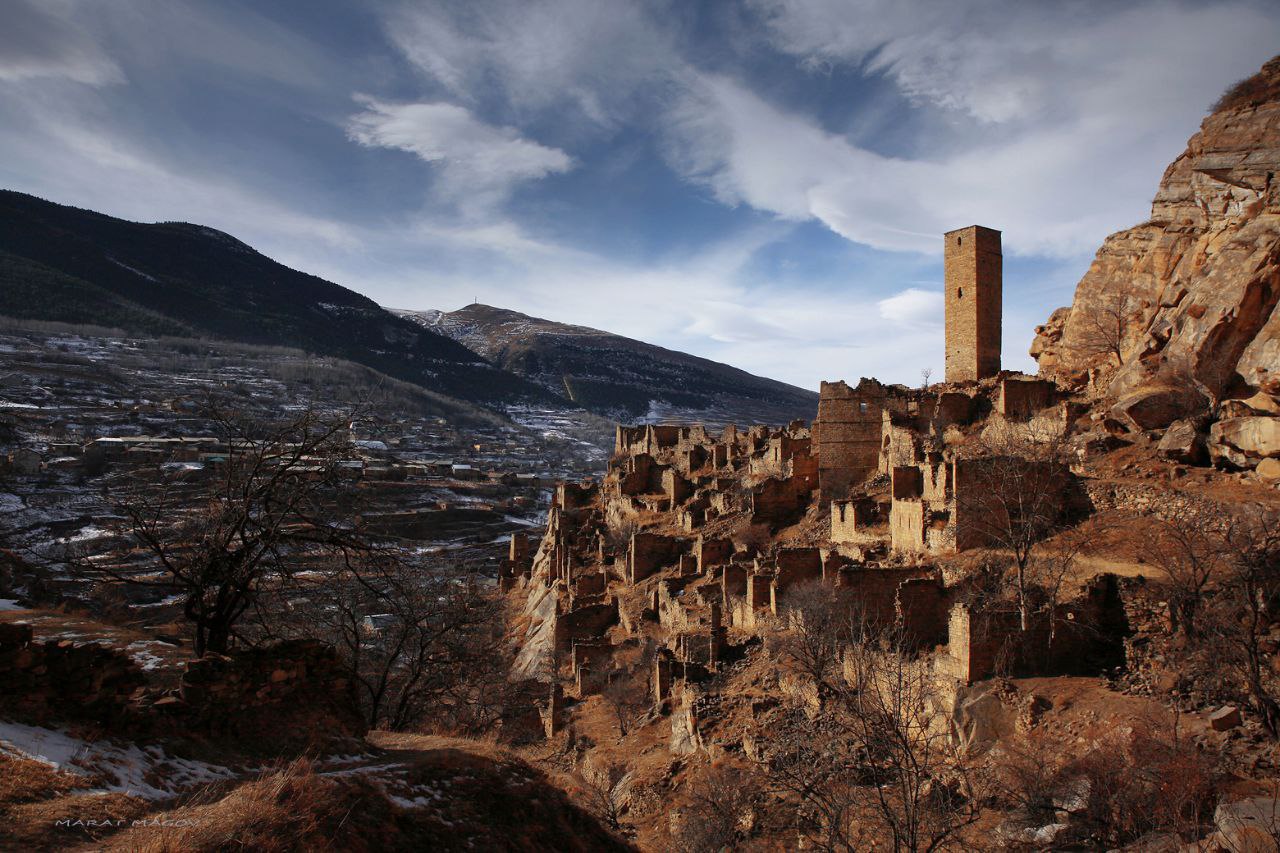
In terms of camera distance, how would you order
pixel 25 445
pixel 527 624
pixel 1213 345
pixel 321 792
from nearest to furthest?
pixel 321 792 → pixel 1213 345 → pixel 527 624 → pixel 25 445

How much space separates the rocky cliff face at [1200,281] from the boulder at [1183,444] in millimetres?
1279

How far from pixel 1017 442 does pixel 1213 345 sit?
566 cm

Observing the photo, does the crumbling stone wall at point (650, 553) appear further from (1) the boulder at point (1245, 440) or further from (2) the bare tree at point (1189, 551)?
(1) the boulder at point (1245, 440)

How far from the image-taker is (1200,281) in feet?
78.2

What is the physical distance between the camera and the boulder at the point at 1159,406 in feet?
68.9

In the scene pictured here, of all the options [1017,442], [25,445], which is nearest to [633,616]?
[1017,442]

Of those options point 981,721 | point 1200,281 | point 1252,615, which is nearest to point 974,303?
point 1200,281

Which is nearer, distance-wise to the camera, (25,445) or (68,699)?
(68,699)

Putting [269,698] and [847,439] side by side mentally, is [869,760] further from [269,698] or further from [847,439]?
[847,439]

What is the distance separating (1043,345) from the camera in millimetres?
34281

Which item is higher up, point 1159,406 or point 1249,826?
point 1159,406

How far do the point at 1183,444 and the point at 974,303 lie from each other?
17.7 metres

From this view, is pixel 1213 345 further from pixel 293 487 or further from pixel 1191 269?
pixel 293 487

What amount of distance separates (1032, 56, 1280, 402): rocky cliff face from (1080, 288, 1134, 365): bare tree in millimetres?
45
